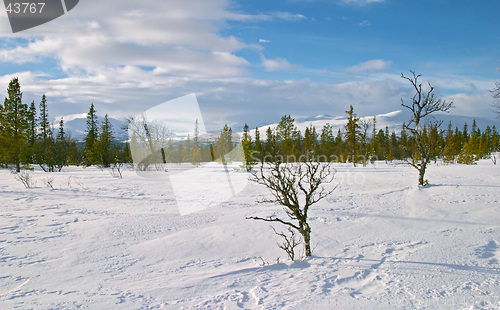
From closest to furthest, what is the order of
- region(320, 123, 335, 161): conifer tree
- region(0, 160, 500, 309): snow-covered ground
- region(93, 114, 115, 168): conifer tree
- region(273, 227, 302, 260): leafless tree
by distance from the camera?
region(0, 160, 500, 309): snow-covered ground → region(273, 227, 302, 260): leafless tree → region(93, 114, 115, 168): conifer tree → region(320, 123, 335, 161): conifer tree

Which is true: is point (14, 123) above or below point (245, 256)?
above

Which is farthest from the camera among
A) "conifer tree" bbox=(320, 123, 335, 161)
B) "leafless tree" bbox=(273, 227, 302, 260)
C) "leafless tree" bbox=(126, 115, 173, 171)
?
"conifer tree" bbox=(320, 123, 335, 161)

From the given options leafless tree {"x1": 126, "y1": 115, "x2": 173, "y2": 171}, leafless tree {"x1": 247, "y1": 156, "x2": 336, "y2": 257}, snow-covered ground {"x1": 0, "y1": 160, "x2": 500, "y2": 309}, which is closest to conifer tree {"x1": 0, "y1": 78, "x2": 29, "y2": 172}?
leafless tree {"x1": 126, "y1": 115, "x2": 173, "y2": 171}

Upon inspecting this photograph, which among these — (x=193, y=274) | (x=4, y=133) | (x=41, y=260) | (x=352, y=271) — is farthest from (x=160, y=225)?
(x=4, y=133)

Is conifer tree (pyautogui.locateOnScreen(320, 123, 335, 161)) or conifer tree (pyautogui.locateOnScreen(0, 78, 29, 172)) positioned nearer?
conifer tree (pyautogui.locateOnScreen(0, 78, 29, 172))

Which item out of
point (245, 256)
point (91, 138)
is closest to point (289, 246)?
point (245, 256)

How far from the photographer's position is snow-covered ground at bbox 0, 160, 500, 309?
458 cm

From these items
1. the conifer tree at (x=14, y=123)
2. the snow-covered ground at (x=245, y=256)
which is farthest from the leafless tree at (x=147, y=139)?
the snow-covered ground at (x=245, y=256)

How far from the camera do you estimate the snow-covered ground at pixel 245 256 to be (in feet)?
15.0

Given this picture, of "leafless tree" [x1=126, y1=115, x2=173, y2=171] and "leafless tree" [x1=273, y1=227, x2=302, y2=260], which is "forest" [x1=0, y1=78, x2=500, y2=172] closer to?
"leafless tree" [x1=126, y1=115, x2=173, y2=171]

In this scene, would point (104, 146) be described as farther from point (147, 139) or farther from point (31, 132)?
point (147, 139)

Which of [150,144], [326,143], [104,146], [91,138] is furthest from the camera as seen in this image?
[326,143]

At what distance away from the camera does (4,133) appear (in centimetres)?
2923

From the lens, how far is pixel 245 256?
7.36 metres
